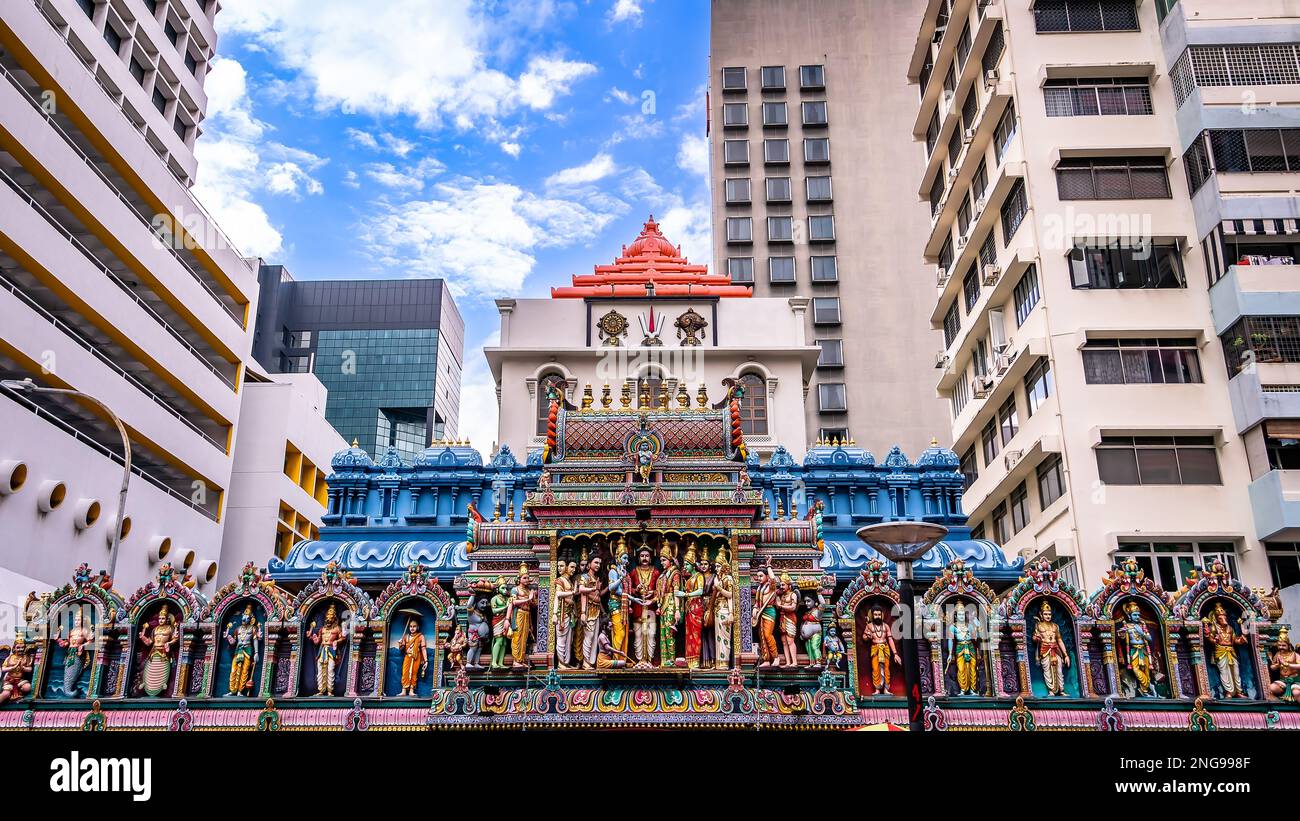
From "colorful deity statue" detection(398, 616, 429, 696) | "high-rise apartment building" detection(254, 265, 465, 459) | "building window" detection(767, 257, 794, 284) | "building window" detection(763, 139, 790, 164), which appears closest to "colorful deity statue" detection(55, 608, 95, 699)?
"colorful deity statue" detection(398, 616, 429, 696)

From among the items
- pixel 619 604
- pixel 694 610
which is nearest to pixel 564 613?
pixel 619 604

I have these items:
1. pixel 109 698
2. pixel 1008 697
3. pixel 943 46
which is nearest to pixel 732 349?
pixel 943 46

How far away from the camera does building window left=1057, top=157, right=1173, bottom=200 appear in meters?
36.9

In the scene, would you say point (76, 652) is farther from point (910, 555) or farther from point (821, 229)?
point (821, 229)

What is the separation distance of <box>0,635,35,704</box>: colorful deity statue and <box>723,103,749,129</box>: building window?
59.5m

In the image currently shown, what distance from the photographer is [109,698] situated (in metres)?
20.6

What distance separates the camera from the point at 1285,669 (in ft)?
65.5

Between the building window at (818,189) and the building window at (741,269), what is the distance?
640 cm

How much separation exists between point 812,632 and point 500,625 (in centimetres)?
598

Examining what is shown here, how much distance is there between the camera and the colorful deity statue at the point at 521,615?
20.1 metres

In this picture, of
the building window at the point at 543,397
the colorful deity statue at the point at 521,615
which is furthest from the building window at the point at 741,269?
the colorful deity statue at the point at 521,615

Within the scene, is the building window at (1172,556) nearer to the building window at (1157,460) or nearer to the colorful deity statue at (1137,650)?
the building window at (1157,460)

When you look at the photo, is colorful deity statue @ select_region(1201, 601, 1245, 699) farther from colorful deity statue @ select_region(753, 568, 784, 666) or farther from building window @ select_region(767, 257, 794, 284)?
building window @ select_region(767, 257, 794, 284)

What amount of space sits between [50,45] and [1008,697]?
38.2m
